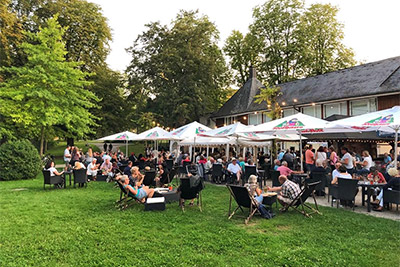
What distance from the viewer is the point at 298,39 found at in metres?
30.6

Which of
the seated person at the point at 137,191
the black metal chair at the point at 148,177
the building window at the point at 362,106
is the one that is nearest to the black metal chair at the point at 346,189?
the seated person at the point at 137,191

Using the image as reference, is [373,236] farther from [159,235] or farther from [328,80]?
[328,80]

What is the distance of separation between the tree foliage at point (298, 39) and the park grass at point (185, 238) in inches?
1108

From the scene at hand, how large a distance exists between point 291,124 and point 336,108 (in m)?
13.9

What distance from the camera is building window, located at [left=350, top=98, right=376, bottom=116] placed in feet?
60.4

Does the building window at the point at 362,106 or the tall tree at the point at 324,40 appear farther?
the tall tree at the point at 324,40

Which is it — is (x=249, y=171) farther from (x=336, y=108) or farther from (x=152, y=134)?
(x=336, y=108)

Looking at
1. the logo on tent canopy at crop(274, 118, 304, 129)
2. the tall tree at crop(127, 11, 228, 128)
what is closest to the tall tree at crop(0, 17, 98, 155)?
the logo on tent canopy at crop(274, 118, 304, 129)

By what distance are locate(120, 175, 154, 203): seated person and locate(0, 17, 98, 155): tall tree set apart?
929cm

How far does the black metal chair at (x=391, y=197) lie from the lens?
6.27m

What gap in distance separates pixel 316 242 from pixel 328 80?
20959 mm

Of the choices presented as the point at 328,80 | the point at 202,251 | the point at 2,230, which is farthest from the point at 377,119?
the point at 328,80

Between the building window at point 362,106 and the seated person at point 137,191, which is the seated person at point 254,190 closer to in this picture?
the seated person at point 137,191

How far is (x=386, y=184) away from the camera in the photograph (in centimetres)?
655
